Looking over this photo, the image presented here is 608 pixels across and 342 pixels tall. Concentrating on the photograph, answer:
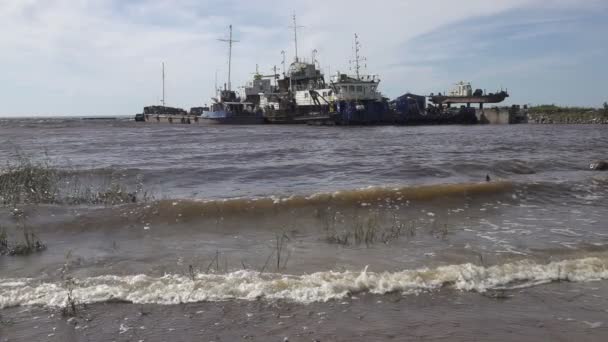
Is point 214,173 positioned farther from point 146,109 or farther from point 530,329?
point 146,109

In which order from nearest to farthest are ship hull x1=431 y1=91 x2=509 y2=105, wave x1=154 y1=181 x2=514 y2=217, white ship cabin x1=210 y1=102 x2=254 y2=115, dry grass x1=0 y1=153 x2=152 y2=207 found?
wave x1=154 y1=181 x2=514 y2=217, dry grass x1=0 y1=153 x2=152 y2=207, ship hull x1=431 y1=91 x2=509 y2=105, white ship cabin x1=210 y1=102 x2=254 y2=115

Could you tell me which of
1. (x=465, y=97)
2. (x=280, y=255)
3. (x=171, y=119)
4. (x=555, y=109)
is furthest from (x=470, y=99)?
(x=280, y=255)

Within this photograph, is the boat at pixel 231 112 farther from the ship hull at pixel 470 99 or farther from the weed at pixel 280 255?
the weed at pixel 280 255

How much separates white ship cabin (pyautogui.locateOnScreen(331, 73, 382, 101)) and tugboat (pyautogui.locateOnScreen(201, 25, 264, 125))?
37.8ft

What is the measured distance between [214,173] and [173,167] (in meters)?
2.44

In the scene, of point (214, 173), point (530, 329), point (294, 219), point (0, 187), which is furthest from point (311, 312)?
point (214, 173)

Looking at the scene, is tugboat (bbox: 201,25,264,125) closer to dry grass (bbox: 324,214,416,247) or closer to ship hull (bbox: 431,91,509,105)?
ship hull (bbox: 431,91,509,105)

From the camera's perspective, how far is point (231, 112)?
64.3m

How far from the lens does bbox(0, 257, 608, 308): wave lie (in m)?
5.31

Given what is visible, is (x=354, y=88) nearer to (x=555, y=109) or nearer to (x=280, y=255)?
(x=555, y=109)

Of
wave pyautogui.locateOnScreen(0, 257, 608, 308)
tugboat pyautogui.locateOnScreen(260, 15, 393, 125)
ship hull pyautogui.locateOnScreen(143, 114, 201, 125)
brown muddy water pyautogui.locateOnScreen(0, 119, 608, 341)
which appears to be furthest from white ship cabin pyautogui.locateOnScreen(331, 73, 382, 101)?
wave pyautogui.locateOnScreen(0, 257, 608, 308)

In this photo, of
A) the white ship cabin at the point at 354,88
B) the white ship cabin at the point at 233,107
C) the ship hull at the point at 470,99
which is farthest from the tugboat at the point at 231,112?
the ship hull at the point at 470,99

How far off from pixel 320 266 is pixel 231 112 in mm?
59262

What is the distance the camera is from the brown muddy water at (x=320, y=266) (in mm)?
4590
